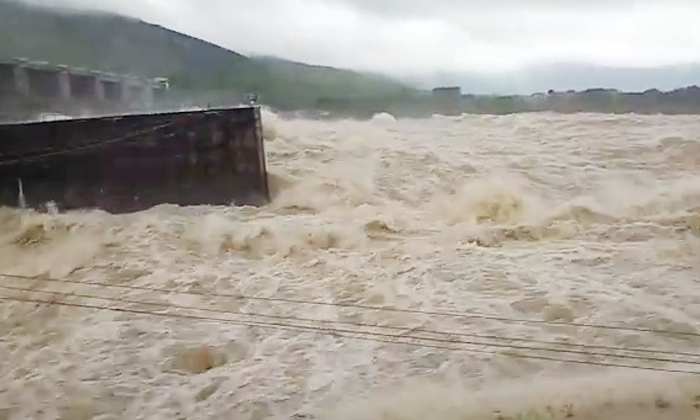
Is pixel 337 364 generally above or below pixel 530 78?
below

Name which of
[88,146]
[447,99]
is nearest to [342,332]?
[447,99]

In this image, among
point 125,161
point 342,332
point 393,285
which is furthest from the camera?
point 125,161

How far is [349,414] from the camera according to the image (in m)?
1.47

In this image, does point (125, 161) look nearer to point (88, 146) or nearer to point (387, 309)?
point (88, 146)

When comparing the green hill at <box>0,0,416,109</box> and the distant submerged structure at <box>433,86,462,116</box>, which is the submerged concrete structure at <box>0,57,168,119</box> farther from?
the distant submerged structure at <box>433,86,462,116</box>

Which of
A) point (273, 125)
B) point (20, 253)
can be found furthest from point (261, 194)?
point (20, 253)

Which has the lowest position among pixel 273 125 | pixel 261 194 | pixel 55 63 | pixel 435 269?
pixel 435 269

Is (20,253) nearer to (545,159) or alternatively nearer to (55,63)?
(55,63)

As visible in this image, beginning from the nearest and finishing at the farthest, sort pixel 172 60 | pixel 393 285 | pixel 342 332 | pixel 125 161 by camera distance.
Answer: pixel 342 332
pixel 393 285
pixel 125 161
pixel 172 60

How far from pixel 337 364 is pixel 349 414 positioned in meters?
0.16

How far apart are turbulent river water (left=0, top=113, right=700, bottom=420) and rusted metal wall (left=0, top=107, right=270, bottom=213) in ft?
0.22

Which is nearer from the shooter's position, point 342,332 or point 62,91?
point 342,332

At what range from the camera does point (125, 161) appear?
2.35m

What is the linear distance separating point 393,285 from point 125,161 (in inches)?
38.3
